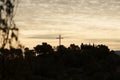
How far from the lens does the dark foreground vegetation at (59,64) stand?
26.2 meters

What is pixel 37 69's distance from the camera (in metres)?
55.6

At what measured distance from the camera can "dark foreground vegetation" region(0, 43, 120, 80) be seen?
26.2 meters

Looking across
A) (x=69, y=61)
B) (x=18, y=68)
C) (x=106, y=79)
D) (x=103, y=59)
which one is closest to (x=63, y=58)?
(x=69, y=61)

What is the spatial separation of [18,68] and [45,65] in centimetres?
3131

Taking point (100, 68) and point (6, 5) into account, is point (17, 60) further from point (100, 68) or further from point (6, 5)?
point (100, 68)

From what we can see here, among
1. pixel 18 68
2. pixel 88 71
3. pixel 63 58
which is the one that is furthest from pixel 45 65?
pixel 18 68

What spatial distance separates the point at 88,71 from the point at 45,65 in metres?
6.53

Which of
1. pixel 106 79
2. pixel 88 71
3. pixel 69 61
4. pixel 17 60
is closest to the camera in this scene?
pixel 17 60

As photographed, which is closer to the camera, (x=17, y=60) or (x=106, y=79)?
(x=17, y=60)

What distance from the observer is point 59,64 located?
215 ft

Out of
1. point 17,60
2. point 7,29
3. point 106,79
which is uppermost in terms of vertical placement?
point 7,29

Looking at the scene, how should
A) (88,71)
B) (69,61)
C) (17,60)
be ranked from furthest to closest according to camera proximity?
(69,61), (88,71), (17,60)

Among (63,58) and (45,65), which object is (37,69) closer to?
(45,65)

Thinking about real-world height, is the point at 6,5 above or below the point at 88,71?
above
